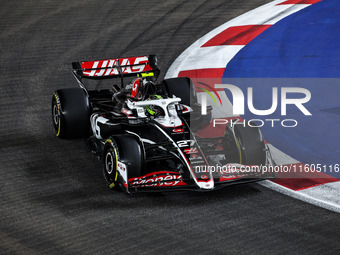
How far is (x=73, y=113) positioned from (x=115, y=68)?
1.22 meters

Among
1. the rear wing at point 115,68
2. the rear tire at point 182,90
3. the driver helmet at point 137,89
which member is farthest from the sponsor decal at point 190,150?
the rear wing at point 115,68

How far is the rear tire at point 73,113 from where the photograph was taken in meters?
8.42

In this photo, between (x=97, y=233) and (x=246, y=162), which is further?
(x=246, y=162)

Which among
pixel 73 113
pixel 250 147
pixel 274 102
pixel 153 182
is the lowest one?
pixel 274 102

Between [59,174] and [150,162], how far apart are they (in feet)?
4.06

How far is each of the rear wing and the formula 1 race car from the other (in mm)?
15

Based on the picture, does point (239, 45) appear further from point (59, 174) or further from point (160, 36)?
point (59, 174)

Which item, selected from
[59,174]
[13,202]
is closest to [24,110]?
[59,174]

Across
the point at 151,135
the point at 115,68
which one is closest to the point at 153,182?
the point at 151,135

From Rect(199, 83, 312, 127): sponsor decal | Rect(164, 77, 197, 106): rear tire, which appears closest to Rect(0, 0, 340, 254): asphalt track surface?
Rect(164, 77, 197, 106): rear tire

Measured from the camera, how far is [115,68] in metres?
9.26

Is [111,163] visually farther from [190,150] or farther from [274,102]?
[274,102]

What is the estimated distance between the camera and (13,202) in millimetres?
6941

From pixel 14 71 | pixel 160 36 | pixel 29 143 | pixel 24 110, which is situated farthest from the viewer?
pixel 160 36
